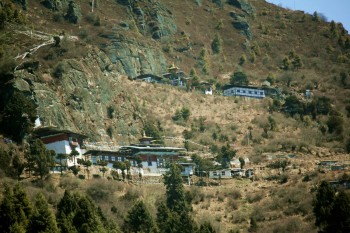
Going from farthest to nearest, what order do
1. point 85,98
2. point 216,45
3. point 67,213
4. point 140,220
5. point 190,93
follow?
1. point 216,45
2. point 190,93
3. point 85,98
4. point 140,220
5. point 67,213

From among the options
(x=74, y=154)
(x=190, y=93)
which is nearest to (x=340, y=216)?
(x=74, y=154)

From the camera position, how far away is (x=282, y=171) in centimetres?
8594

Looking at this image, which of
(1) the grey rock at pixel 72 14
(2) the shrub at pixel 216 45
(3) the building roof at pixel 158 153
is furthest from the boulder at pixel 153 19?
(3) the building roof at pixel 158 153

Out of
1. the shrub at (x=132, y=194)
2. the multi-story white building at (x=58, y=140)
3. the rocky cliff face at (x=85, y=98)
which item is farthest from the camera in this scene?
the rocky cliff face at (x=85, y=98)

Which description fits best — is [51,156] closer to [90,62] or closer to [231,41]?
[90,62]

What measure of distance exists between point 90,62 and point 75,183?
118ft

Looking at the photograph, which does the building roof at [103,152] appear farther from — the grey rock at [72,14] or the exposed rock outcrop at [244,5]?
the exposed rock outcrop at [244,5]

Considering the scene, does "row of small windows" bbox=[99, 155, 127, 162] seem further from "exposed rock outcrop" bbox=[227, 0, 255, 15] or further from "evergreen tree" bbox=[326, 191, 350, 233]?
"exposed rock outcrop" bbox=[227, 0, 255, 15]

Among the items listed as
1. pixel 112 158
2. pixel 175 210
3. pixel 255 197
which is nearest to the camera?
pixel 175 210

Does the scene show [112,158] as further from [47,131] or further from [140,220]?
[140,220]

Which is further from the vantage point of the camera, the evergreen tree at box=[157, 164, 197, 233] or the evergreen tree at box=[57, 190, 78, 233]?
the evergreen tree at box=[157, 164, 197, 233]

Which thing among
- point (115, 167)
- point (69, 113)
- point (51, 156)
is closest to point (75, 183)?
point (51, 156)

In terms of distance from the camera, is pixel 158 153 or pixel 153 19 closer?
pixel 158 153

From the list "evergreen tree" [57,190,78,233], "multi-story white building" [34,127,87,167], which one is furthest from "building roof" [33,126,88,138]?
"evergreen tree" [57,190,78,233]
